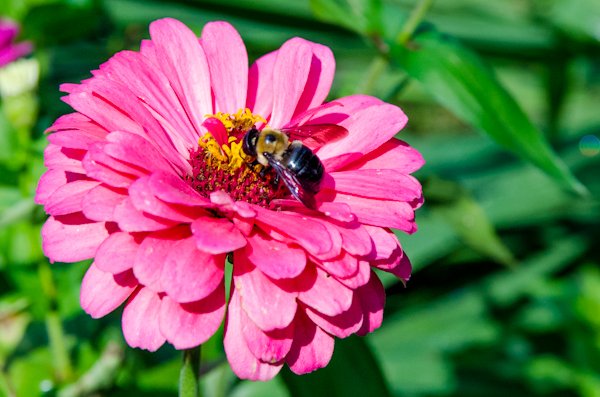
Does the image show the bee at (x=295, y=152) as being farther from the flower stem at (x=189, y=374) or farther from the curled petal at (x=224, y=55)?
the flower stem at (x=189, y=374)

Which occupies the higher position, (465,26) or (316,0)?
(316,0)

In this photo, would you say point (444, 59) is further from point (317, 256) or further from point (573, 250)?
point (573, 250)

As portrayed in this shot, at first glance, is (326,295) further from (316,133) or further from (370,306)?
(316,133)

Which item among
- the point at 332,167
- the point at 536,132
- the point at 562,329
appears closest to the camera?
the point at 332,167

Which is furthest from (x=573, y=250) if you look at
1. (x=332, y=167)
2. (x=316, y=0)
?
(x=332, y=167)

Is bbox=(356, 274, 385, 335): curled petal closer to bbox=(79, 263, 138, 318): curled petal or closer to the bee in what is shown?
the bee

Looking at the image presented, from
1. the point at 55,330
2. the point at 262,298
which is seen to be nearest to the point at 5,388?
the point at 55,330
